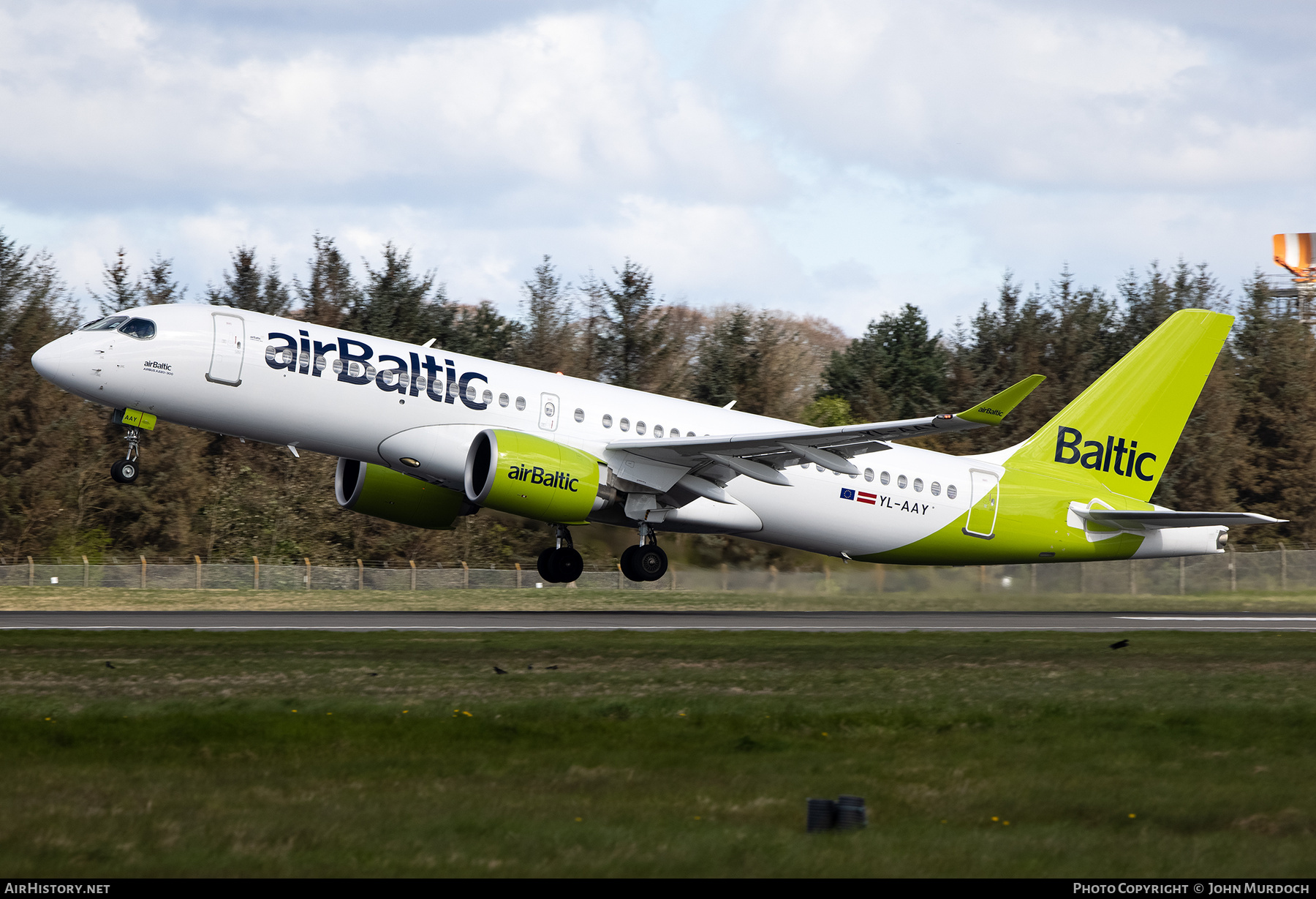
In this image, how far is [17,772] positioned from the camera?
11.2 m

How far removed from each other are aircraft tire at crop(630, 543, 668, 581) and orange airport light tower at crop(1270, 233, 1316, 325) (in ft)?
185

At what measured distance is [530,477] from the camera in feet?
87.0

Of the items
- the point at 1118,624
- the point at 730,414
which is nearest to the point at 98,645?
the point at 730,414

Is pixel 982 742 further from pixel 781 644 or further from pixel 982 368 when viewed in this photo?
pixel 982 368

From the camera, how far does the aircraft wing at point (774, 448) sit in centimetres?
2614

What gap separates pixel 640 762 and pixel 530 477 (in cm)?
1483

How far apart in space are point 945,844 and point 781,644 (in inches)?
521

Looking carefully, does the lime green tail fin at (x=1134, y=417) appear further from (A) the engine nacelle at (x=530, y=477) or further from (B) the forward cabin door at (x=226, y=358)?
(B) the forward cabin door at (x=226, y=358)

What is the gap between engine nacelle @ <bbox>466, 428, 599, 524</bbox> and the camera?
2631 cm

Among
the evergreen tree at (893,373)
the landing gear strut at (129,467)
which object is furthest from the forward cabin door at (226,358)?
the evergreen tree at (893,373)

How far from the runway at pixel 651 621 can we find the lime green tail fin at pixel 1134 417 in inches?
148

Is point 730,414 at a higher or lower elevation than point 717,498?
higher

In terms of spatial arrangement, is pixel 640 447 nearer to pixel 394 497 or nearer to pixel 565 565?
pixel 565 565

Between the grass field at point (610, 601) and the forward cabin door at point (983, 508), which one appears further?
the forward cabin door at point (983, 508)
